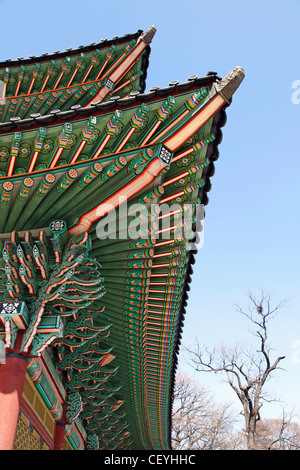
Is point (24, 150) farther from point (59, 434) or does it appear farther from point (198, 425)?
point (198, 425)

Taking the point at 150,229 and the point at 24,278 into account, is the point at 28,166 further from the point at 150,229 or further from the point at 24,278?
the point at 150,229

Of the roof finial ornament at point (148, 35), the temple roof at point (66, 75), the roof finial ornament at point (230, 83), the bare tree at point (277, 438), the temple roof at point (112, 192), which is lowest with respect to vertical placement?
the bare tree at point (277, 438)

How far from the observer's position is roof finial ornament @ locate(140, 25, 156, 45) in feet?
26.4

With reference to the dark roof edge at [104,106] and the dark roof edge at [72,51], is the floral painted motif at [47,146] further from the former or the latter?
the dark roof edge at [72,51]

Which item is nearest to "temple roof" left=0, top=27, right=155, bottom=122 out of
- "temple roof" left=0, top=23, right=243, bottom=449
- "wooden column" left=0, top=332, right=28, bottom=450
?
"temple roof" left=0, top=23, right=243, bottom=449

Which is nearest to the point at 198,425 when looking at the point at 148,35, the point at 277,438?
the point at 277,438

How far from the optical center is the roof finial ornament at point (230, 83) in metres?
4.68

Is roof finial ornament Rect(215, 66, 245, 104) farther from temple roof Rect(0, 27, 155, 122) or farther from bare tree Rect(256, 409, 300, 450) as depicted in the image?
bare tree Rect(256, 409, 300, 450)

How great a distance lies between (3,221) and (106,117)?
1.81m

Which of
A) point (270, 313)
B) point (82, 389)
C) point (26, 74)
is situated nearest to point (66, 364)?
point (82, 389)

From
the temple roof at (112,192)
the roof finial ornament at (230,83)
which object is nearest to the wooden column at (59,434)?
the temple roof at (112,192)

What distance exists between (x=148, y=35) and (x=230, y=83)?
4.23 meters

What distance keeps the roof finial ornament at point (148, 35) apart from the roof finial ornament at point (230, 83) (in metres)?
4.04
